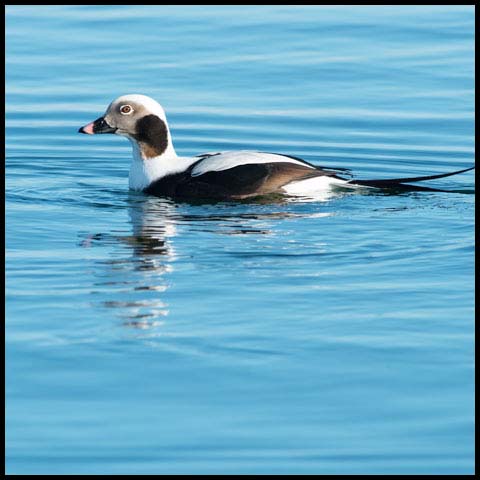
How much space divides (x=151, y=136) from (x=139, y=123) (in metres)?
0.15

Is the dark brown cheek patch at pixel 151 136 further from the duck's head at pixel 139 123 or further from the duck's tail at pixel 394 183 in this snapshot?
the duck's tail at pixel 394 183

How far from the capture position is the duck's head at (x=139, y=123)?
40.2 ft

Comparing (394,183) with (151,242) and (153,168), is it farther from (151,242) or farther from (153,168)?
(151,242)

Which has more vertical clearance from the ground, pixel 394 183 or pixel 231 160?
pixel 231 160

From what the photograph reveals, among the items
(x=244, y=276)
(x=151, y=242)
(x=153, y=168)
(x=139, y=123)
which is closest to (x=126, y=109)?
(x=139, y=123)

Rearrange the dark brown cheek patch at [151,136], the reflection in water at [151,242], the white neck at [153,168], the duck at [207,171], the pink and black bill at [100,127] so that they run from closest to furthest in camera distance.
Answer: the reflection in water at [151,242] < the duck at [207,171] < the white neck at [153,168] < the dark brown cheek patch at [151,136] < the pink and black bill at [100,127]

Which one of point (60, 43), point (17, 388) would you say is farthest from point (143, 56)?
point (17, 388)

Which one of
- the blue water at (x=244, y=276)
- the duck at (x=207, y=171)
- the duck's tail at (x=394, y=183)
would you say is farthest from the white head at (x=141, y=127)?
the duck's tail at (x=394, y=183)

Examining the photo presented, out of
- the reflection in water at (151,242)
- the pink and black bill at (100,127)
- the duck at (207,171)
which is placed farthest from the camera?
the pink and black bill at (100,127)

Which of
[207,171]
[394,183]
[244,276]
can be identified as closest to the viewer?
[244,276]

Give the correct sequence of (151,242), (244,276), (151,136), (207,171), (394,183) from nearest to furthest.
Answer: (244,276) < (151,242) < (207,171) < (394,183) < (151,136)

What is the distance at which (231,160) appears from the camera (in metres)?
11.7

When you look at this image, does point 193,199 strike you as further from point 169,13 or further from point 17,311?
point 169,13

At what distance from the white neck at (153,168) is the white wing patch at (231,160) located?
0.79 ft
